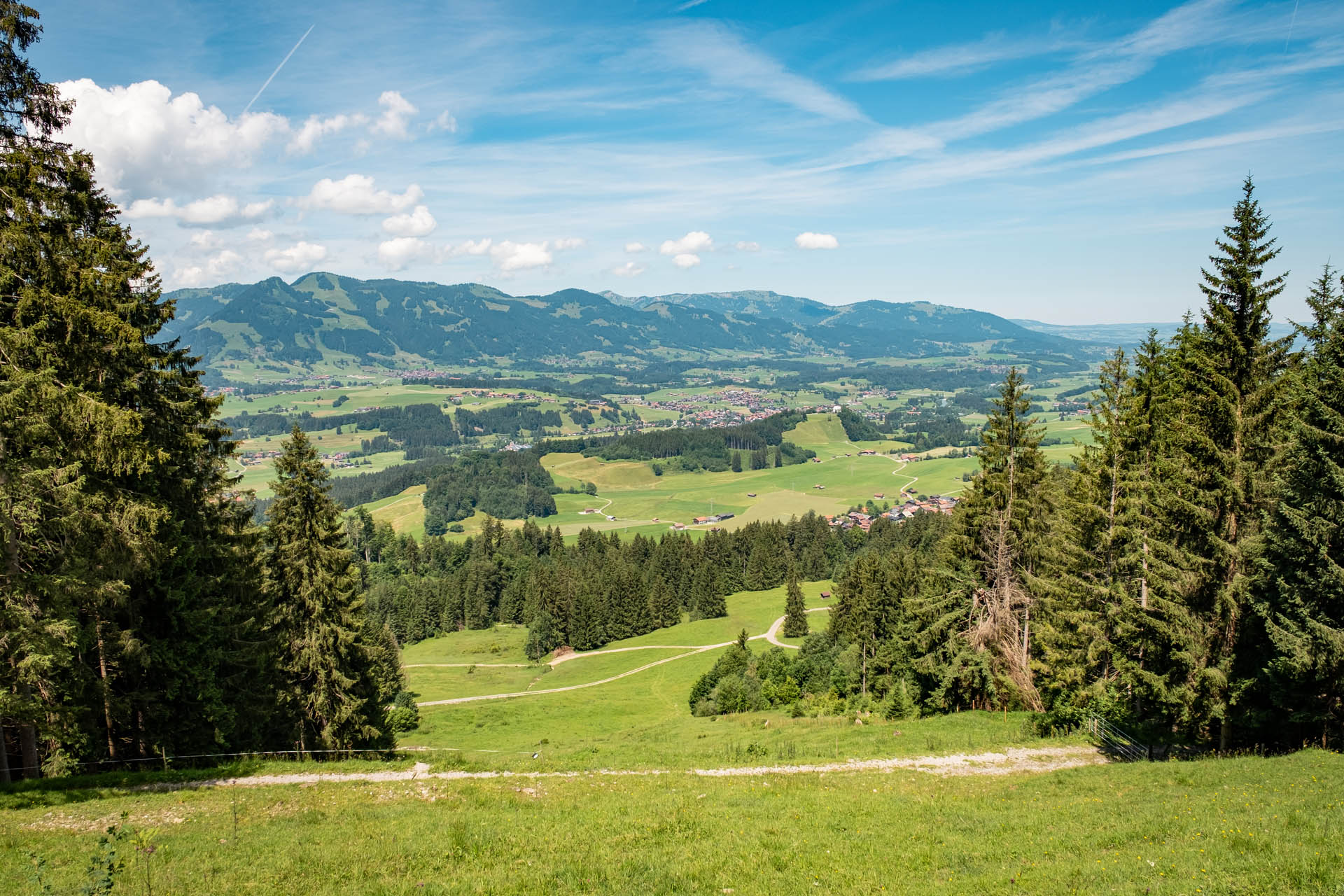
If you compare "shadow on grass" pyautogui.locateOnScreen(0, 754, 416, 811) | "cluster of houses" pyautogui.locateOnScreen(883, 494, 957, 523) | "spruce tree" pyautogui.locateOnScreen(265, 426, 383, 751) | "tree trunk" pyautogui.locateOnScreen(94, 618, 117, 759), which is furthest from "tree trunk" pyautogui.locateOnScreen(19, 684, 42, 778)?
"cluster of houses" pyautogui.locateOnScreen(883, 494, 957, 523)

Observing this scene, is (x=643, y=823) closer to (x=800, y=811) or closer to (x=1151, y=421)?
(x=800, y=811)

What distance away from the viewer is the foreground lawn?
1192cm

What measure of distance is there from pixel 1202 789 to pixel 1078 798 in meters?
2.74

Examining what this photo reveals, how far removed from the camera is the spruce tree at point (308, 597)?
92.1 ft

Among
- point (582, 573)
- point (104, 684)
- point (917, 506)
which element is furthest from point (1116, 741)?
point (917, 506)

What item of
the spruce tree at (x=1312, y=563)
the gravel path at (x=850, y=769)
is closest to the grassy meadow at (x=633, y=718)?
the gravel path at (x=850, y=769)

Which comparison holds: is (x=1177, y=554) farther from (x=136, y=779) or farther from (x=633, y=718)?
(x=633, y=718)

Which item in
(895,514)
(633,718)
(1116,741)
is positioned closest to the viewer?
(1116,741)

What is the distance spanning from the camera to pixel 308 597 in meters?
27.9

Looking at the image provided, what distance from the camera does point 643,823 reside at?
15969mm

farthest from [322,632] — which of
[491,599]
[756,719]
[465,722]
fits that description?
[491,599]

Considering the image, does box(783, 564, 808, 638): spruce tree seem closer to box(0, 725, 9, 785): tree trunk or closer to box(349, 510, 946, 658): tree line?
box(349, 510, 946, 658): tree line

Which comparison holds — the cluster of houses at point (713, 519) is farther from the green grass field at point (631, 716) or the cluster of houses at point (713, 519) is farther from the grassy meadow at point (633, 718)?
the grassy meadow at point (633, 718)

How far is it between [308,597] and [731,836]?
2050 cm
